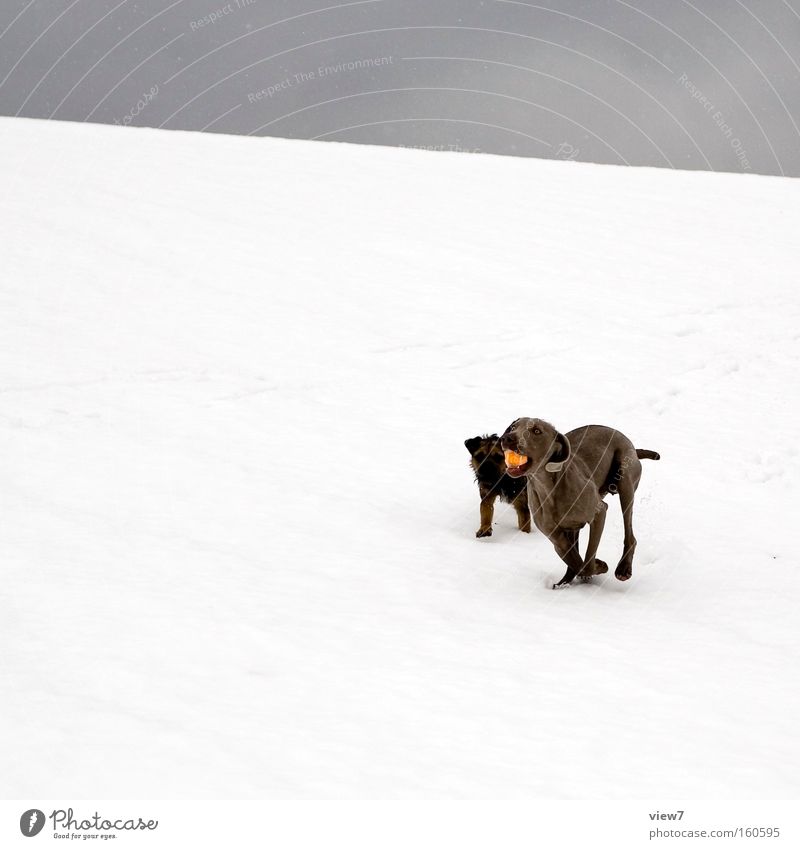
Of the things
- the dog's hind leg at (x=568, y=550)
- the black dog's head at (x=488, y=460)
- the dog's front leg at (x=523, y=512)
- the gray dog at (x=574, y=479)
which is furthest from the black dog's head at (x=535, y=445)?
the dog's front leg at (x=523, y=512)

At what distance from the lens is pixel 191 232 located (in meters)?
16.0

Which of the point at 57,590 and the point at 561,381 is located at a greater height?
the point at 561,381

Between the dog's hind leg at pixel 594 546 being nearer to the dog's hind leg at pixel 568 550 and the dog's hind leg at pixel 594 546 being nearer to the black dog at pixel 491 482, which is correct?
the dog's hind leg at pixel 568 550

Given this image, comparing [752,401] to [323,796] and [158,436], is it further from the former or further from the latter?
[323,796]

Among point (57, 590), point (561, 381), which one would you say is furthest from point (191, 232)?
point (57, 590)

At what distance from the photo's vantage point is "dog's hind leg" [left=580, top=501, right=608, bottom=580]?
5.30m

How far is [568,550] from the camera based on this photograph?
5.30m

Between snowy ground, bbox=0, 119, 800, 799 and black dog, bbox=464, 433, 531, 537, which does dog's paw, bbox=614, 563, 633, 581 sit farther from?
black dog, bbox=464, 433, 531, 537

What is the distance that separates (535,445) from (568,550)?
33.7 inches

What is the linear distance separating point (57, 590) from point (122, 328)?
764 cm

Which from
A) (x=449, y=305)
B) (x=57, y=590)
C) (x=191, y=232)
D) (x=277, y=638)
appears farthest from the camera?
(x=191, y=232)

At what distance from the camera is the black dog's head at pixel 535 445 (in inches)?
190

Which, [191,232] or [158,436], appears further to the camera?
[191,232]

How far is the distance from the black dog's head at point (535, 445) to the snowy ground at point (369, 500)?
873mm
